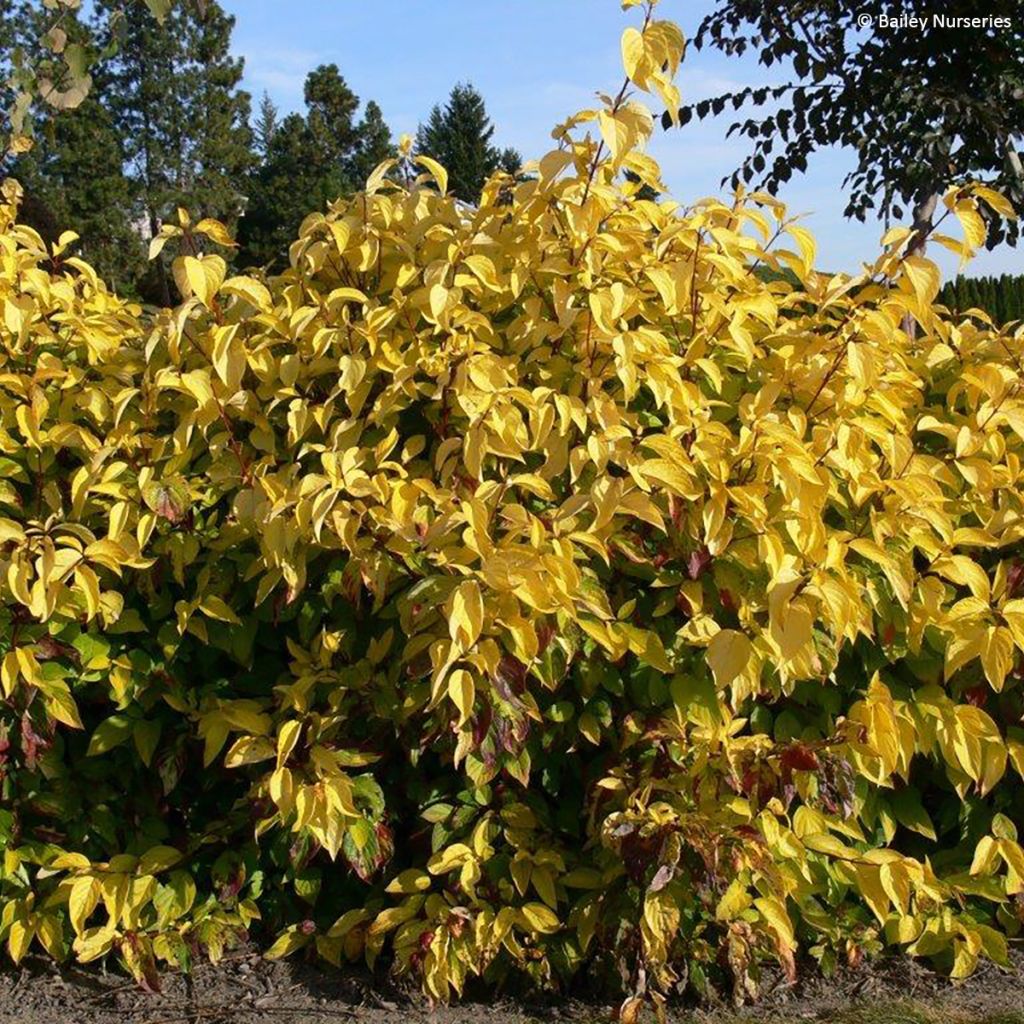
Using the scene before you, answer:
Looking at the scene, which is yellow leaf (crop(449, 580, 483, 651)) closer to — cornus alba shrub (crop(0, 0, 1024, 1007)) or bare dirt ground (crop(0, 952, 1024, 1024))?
cornus alba shrub (crop(0, 0, 1024, 1007))

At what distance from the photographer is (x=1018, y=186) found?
270 inches

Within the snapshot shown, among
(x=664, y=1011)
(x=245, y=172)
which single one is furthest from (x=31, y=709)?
(x=245, y=172)

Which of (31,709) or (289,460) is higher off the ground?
(289,460)

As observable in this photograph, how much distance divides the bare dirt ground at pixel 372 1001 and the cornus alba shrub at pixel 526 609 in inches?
2.5

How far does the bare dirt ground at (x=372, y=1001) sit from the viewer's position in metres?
2.17

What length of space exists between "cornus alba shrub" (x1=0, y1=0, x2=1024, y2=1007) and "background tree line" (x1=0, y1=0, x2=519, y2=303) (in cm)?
2311

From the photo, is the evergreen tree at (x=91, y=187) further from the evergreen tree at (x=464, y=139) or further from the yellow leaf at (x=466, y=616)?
the yellow leaf at (x=466, y=616)

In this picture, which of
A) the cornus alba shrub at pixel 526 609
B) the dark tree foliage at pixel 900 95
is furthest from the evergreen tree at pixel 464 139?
the cornus alba shrub at pixel 526 609

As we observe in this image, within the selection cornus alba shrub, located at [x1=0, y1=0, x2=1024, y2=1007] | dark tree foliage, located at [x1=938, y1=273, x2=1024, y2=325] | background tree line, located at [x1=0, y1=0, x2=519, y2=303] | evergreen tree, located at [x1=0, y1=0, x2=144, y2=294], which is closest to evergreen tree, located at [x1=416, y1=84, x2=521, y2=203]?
background tree line, located at [x1=0, y1=0, x2=519, y2=303]

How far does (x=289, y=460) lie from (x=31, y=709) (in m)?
0.64

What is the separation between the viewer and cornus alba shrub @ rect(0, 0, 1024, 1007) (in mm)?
2018

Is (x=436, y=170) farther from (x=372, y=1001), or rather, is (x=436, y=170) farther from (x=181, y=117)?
(x=181, y=117)

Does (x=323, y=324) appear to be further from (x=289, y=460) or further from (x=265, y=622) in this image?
(x=265, y=622)

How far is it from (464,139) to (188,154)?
6.61 metres
